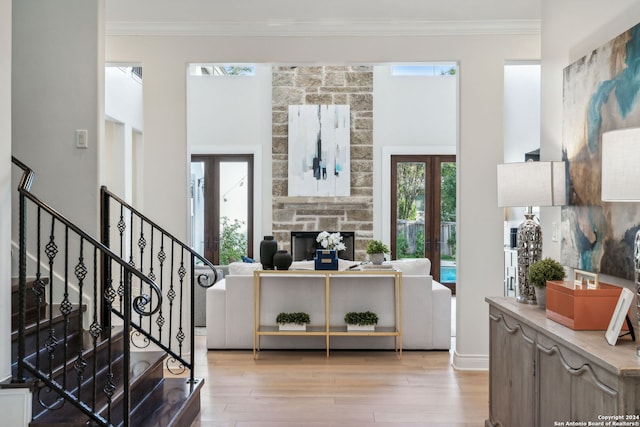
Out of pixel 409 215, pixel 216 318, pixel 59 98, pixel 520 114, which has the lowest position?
pixel 216 318

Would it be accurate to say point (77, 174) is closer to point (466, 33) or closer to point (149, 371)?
point (149, 371)

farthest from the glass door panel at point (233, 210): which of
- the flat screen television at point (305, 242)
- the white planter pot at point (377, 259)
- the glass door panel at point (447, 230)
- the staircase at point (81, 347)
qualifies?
the staircase at point (81, 347)

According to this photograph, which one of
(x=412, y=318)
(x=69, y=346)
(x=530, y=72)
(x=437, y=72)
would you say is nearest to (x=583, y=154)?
(x=412, y=318)

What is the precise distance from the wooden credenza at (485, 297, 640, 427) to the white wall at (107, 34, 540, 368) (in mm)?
1713

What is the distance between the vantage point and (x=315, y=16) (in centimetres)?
462

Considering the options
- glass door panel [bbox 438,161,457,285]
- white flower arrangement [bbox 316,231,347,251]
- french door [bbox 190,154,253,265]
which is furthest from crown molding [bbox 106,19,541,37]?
glass door panel [bbox 438,161,457,285]

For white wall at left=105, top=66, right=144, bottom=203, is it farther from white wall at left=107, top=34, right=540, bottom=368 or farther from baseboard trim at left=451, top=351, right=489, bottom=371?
baseboard trim at left=451, top=351, right=489, bottom=371

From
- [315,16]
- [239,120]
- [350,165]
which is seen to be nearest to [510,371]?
[315,16]

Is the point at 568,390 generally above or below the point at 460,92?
below

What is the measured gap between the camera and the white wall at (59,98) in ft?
11.7

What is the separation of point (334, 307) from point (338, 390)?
47.8 inches

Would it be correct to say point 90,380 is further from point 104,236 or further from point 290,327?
point 290,327

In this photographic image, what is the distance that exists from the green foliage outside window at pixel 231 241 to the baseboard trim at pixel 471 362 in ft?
16.0

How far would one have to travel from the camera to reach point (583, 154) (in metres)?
2.89
